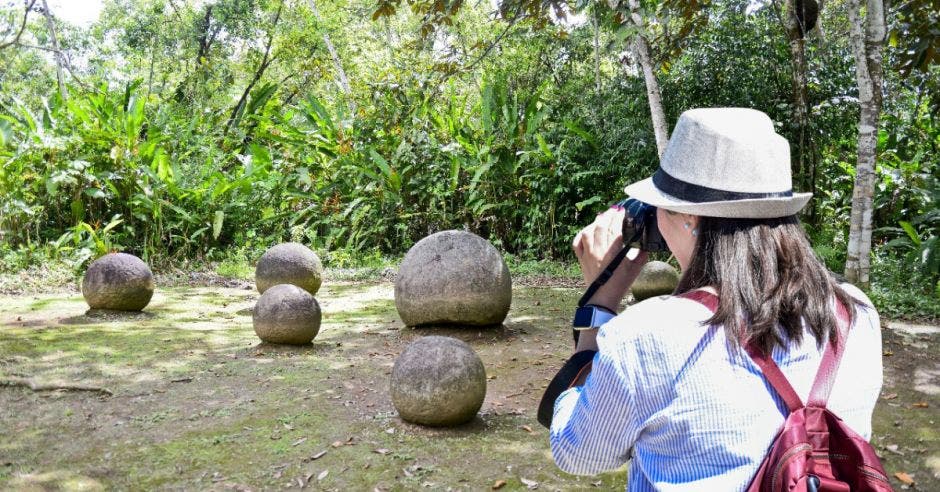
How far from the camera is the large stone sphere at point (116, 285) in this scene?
895cm

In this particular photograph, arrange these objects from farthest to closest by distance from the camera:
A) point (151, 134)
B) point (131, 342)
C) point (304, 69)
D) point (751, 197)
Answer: point (304, 69) → point (151, 134) → point (131, 342) → point (751, 197)

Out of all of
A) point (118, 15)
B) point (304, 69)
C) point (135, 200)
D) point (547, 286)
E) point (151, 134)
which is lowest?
point (547, 286)

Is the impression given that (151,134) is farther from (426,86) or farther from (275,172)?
(426,86)

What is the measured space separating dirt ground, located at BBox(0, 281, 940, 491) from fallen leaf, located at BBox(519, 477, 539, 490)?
0.06ft

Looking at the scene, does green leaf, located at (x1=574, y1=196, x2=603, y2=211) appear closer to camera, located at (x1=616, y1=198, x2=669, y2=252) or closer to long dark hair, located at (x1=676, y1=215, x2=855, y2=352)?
camera, located at (x1=616, y1=198, x2=669, y2=252)

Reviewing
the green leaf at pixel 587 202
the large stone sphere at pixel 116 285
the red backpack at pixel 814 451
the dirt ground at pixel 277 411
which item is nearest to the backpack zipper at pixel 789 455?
the red backpack at pixel 814 451

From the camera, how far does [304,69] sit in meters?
18.7

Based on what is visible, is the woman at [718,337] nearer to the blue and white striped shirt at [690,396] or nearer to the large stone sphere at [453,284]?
the blue and white striped shirt at [690,396]

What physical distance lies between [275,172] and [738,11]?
9.35m

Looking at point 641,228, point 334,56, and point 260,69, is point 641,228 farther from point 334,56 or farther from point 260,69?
point 334,56

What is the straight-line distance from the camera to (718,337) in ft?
4.56

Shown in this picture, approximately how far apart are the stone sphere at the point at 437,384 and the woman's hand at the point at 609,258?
10.7ft

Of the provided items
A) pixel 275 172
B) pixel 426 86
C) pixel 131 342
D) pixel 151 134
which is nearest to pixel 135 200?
pixel 151 134

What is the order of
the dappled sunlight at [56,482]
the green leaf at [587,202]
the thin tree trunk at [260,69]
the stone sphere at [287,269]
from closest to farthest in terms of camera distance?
1. the dappled sunlight at [56,482]
2. the stone sphere at [287,269]
3. the green leaf at [587,202]
4. the thin tree trunk at [260,69]
